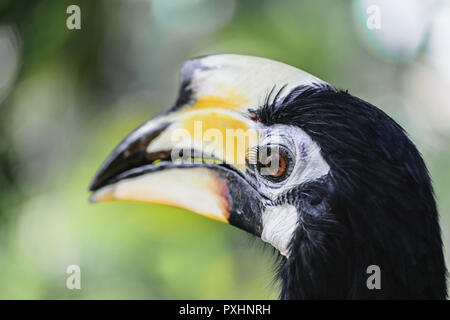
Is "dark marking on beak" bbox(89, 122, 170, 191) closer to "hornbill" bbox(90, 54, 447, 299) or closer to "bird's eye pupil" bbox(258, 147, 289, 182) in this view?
"hornbill" bbox(90, 54, 447, 299)

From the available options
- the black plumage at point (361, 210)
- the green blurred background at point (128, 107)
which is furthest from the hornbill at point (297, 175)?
the green blurred background at point (128, 107)

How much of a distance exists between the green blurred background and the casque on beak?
3.59 ft

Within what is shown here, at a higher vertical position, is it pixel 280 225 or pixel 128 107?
pixel 128 107

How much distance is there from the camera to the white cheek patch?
2.74 feet

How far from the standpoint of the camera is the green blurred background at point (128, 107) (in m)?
2.08

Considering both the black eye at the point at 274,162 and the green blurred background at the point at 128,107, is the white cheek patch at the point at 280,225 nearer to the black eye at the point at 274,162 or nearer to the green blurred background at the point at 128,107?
the black eye at the point at 274,162

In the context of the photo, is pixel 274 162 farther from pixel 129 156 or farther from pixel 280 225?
pixel 129 156

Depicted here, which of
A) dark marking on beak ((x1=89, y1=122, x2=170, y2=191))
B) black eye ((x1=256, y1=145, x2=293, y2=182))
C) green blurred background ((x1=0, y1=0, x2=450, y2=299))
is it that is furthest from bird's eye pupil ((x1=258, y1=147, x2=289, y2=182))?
green blurred background ((x1=0, y1=0, x2=450, y2=299))

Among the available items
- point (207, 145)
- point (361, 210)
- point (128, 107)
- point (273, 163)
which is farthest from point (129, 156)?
point (128, 107)

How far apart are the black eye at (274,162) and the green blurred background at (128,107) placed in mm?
1192

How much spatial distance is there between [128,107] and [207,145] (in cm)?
135

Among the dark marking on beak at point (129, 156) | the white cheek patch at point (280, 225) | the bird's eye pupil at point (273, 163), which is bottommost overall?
the white cheek patch at point (280, 225)

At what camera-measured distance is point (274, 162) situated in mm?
838

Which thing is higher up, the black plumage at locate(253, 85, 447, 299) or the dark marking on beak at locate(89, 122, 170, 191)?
the dark marking on beak at locate(89, 122, 170, 191)
